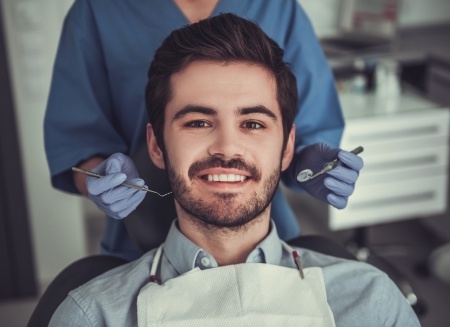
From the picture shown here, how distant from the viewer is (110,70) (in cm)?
157

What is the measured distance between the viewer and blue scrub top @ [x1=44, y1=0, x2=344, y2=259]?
5.08 feet

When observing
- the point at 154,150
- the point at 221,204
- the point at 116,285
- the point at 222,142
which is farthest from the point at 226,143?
the point at 116,285

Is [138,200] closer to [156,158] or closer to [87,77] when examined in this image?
[156,158]

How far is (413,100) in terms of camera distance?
2820 millimetres

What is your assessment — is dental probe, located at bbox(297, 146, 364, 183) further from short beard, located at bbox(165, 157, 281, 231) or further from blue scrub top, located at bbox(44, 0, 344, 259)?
blue scrub top, located at bbox(44, 0, 344, 259)

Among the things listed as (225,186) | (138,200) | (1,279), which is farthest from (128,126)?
(1,279)

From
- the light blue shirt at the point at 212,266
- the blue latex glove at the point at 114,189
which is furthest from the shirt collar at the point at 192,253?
the blue latex glove at the point at 114,189

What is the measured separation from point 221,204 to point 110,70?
53cm

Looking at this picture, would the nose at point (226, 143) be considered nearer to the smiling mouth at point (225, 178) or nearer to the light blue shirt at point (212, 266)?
the smiling mouth at point (225, 178)

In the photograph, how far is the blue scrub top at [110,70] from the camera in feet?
5.08

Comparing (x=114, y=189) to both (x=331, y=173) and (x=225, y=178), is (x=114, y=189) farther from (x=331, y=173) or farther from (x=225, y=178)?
(x=331, y=173)

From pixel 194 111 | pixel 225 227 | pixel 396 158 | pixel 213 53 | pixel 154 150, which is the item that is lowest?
pixel 396 158

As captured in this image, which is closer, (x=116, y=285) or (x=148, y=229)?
(x=116, y=285)

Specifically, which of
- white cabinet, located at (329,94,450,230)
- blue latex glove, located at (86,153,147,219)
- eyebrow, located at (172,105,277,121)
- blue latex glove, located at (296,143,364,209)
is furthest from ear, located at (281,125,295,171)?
white cabinet, located at (329,94,450,230)
